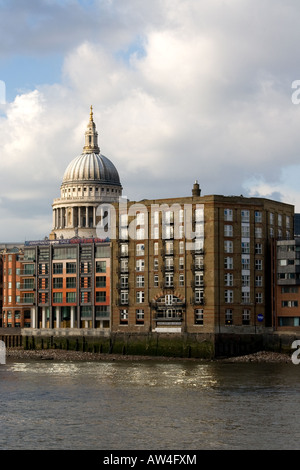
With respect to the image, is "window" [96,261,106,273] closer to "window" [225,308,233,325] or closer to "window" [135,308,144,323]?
"window" [135,308,144,323]

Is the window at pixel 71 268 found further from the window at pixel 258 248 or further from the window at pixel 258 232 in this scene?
the window at pixel 258 232

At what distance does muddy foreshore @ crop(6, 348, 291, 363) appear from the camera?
477 ft

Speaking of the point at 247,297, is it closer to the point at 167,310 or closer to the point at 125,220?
the point at 167,310

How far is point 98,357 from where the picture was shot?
156 meters

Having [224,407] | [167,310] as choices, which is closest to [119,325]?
[167,310]

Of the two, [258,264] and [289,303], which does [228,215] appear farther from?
[289,303]

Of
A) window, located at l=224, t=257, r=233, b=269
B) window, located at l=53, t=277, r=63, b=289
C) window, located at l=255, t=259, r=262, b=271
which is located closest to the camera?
window, located at l=224, t=257, r=233, b=269

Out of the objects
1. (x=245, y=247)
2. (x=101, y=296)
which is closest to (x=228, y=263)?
(x=245, y=247)

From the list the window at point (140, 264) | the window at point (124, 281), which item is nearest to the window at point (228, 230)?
the window at point (140, 264)

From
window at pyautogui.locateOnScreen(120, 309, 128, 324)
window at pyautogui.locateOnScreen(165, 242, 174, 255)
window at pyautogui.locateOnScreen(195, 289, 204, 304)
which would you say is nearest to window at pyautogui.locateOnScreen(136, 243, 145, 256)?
window at pyautogui.locateOnScreen(165, 242, 174, 255)

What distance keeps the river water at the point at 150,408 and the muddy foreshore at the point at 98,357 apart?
11645 millimetres

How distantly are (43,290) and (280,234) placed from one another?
48370mm

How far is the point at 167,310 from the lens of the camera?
160 meters

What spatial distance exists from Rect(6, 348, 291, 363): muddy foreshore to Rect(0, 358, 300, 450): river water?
11645 millimetres
